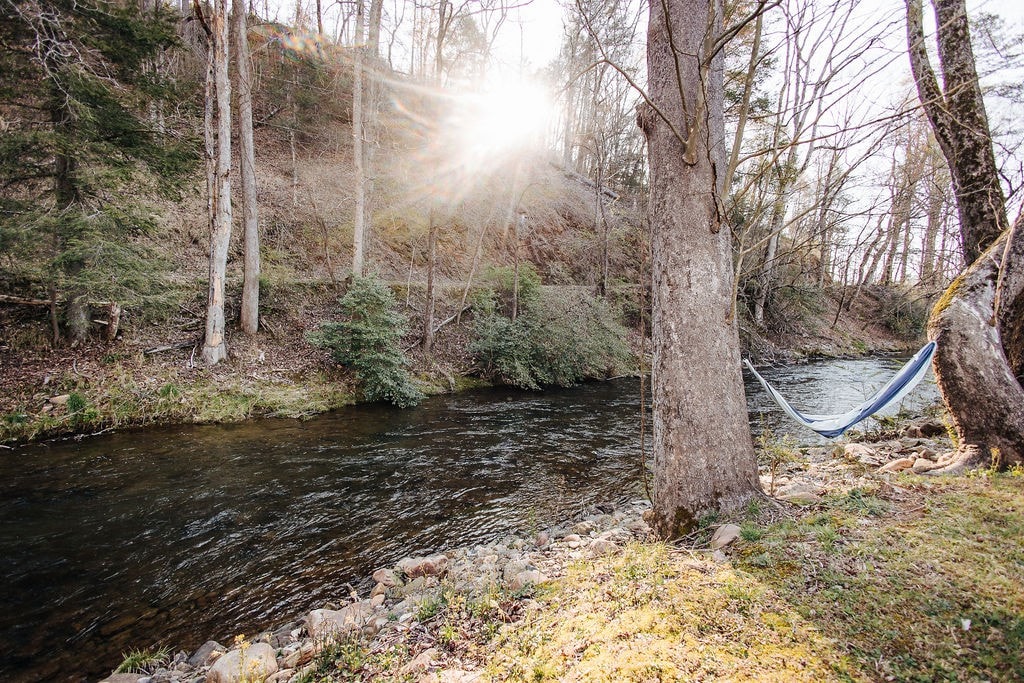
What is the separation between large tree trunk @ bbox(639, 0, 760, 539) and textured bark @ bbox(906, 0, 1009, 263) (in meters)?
3.13

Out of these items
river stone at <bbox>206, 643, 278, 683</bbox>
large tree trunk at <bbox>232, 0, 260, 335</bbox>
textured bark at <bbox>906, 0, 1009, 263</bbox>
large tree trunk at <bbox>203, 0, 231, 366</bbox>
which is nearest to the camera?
river stone at <bbox>206, 643, 278, 683</bbox>

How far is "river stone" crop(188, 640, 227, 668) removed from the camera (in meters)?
2.63

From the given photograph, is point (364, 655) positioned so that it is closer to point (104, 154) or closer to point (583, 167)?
point (104, 154)

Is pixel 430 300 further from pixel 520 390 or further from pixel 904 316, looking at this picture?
pixel 904 316

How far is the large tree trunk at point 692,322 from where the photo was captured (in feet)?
9.40

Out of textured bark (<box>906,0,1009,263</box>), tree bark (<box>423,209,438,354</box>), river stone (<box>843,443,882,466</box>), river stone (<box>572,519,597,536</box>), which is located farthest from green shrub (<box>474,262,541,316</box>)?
textured bark (<box>906,0,1009,263</box>)

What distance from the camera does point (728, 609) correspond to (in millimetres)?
1971

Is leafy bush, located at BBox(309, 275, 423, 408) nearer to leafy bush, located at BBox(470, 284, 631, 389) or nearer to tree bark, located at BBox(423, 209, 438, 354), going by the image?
tree bark, located at BBox(423, 209, 438, 354)

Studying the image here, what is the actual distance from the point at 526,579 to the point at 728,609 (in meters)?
1.19

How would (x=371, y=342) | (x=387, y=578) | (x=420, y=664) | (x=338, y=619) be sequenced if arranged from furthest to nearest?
1. (x=371, y=342)
2. (x=387, y=578)
3. (x=338, y=619)
4. (x=420, y=664)

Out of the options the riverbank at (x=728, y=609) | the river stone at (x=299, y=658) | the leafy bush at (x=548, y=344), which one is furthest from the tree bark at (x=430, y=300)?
the river stone at (x=299, y=658)

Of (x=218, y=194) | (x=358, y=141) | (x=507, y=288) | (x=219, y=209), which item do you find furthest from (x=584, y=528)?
(x=358, y=141)

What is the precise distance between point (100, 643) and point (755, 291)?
20048mm

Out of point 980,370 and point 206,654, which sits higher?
point 980,370
